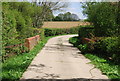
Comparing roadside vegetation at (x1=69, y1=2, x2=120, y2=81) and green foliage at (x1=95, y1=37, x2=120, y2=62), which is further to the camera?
roadside vegetation at (x1=69, y1=2, x2=120, y2=81)

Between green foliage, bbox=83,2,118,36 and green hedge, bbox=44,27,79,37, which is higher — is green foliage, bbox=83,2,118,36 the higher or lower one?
the higher one

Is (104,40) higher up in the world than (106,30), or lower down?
lower down

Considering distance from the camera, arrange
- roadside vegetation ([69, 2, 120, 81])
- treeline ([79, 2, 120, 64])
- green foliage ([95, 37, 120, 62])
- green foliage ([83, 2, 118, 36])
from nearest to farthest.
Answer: green foliage ([95, 37, 120, 62]), roadside vegetation ([69, 2, 120, 81]), treeline ([79, 2, 120, 64]), green foliage ([83, 2, 118, 36])

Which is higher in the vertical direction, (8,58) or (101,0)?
(101,0)

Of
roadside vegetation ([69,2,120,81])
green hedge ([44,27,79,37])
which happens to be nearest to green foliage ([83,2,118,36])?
roadside vegetation ([69,2,120,81])

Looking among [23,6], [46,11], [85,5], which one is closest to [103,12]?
[23,6]

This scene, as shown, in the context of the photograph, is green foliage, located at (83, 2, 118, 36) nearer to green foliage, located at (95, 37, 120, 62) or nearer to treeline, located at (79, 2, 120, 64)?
treeline, located at (79, 2, 120, 64)

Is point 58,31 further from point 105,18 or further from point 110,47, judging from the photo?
point 110,47

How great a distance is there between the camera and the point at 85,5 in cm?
3225

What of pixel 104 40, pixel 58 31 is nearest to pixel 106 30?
pixel 104 40

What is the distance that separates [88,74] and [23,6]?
1498 cm

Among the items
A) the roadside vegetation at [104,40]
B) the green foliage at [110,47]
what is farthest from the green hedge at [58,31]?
the green foliage at [110,47]

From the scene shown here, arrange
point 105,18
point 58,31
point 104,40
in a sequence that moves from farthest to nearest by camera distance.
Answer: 1. point 58,31
2. point 105,18
3. point 104,40

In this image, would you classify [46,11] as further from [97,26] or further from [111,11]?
[111,11]
